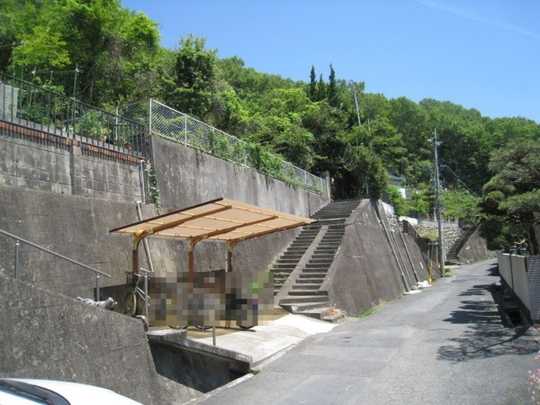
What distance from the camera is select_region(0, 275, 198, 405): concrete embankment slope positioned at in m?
6.24

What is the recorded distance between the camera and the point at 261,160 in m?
22.8

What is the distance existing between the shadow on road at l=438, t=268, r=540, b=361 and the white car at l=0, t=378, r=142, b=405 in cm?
800

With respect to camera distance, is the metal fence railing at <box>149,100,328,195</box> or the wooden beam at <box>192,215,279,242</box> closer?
the wooden beam at <box>192,215,279,242</box>

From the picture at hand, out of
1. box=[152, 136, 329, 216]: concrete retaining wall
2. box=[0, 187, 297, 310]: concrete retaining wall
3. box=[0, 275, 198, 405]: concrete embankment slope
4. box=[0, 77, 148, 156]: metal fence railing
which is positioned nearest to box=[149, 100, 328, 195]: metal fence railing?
box=[152, 136, 329, 216]: concrete retaining wall

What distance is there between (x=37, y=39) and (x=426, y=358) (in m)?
21.1

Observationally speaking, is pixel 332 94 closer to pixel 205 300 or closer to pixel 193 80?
pixel 193 80

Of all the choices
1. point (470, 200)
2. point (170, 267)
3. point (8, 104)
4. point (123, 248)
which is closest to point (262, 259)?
point (170, 267)

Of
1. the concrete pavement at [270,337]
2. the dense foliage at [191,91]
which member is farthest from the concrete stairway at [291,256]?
the dense foliage at [191,91]

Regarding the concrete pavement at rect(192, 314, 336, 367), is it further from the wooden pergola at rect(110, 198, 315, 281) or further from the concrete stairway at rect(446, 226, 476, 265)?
the concrete stairway at rect(446, 226, 476, 265)

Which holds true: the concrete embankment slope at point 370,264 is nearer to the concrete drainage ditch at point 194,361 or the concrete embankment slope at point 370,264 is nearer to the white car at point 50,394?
the concrete drainage ditch at point 194,361

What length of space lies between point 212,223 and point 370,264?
1530 centimetres

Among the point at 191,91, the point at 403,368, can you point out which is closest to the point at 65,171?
the point at 403,368

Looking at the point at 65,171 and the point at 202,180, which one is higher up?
the point at 202,180

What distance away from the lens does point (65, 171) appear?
11492 mm
